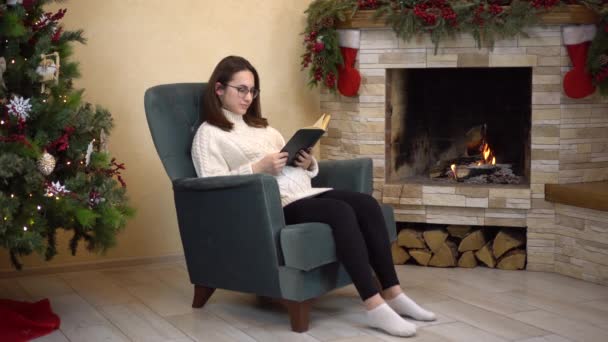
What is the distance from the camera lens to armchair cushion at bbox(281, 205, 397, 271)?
2846mm

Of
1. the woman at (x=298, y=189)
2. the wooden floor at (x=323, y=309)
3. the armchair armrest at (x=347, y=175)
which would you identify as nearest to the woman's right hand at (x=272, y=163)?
the woman at (x=298, y=189)

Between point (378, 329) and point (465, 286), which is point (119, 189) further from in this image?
point (465, 286)

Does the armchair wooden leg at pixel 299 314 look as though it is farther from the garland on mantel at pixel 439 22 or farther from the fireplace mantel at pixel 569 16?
the fireplace mantel at pixel 569 16

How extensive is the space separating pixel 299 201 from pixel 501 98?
1.56m

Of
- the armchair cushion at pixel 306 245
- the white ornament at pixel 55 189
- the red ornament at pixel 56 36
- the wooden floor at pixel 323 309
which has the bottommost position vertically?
the wooden floor at pixel 323 309

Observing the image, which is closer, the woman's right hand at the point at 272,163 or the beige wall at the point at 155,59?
the woman's right hand at the point at 272,163

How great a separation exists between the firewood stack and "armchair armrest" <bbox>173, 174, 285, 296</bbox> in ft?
4.12

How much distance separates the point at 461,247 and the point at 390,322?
1.26m

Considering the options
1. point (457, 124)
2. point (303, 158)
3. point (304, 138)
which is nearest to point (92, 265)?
point (303, 158)

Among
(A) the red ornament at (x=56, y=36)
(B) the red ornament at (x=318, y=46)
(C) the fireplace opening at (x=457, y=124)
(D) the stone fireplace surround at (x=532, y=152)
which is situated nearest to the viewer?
(A) the red ornament at (x=56, y=36)

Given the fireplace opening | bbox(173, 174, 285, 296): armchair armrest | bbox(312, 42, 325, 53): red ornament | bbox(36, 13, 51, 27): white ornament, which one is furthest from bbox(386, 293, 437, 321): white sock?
bbox(36, 13, 51, 27): white ornament

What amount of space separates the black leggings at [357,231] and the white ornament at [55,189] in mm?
799

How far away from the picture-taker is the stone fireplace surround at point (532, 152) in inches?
148

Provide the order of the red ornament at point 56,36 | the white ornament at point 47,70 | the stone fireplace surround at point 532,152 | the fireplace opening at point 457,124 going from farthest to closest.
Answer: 1. the fireplace opening at point 457,124
2. the stone fireplace surround at point 532,152
3. the red ornament at point 56,36
4. the white ornament at point 47,70
